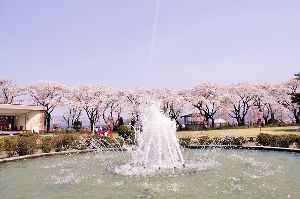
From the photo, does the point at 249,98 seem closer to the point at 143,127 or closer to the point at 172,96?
the point at 172,96

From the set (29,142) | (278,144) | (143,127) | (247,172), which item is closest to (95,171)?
(143,127)

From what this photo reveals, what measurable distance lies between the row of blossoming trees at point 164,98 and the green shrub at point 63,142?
39.9 meters

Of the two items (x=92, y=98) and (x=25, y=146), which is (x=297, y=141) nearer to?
(x=25, y=146)

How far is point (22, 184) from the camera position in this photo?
15.0 metres

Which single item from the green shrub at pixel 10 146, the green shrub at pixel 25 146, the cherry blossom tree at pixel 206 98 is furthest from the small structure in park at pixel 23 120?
the green shrub at pixel 10 146

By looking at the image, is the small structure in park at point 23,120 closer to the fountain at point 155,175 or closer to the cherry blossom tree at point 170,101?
the cherry blossom tree at point 170,101

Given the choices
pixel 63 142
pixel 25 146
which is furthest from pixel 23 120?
pixel 25 146

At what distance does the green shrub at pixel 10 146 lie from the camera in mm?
24109

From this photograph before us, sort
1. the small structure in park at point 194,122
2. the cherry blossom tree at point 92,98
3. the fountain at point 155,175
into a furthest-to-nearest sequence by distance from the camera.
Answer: the cherry blossom tree at point 92,98
the small structure in park at point 194,122
the fountain at point 155,175

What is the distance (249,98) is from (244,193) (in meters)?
66.6

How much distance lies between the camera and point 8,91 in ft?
235

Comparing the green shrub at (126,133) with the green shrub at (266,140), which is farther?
the green shrub at (126,133)

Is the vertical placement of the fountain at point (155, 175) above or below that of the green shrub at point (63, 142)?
below

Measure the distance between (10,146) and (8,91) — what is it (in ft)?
168
